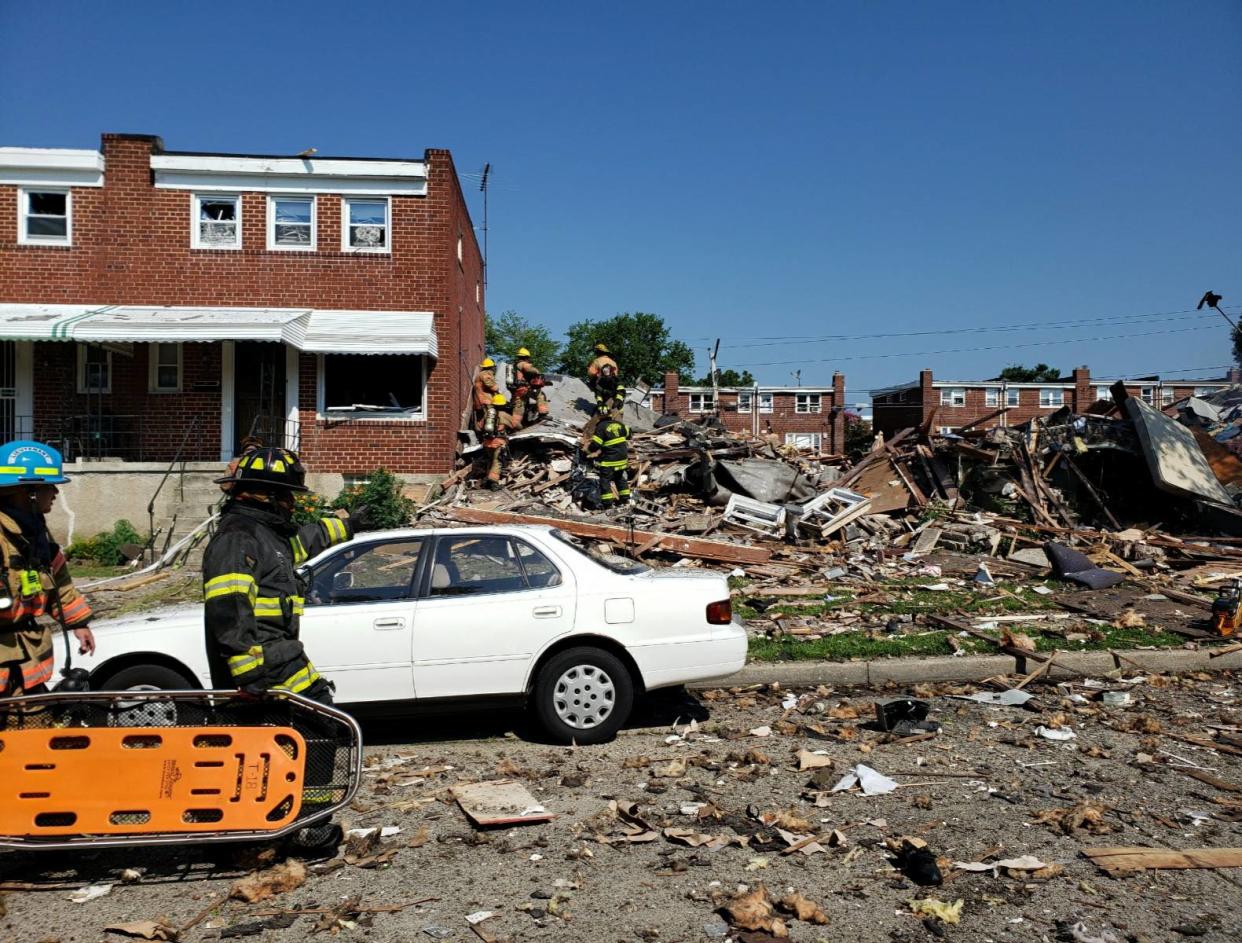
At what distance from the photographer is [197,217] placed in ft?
60.3

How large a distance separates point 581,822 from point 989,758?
2.87 m

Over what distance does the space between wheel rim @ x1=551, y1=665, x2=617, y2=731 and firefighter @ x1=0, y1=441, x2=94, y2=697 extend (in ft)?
9.45

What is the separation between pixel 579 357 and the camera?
73.2 meters

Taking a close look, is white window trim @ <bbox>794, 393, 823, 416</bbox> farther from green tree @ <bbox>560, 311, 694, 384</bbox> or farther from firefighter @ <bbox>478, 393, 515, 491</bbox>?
firefighter @ <bbox>478, 393, 515, 491</bbox>

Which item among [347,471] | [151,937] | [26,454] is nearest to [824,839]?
[151,937]

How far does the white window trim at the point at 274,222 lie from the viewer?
18375 millimetres

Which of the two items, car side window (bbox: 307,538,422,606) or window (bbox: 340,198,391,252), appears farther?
window (bbox: 340,198,391,252)

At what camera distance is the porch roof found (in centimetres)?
1608

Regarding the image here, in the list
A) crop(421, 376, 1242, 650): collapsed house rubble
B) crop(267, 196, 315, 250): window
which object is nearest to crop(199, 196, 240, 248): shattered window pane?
crop(267, 196, 315, 250): window

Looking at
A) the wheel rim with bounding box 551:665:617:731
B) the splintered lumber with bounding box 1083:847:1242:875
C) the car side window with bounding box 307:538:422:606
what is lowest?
the splintered lumber with bounding box 1083:847:1242:875

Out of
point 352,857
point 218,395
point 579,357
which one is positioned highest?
point 579,357

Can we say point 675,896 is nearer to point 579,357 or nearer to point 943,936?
point 943,936

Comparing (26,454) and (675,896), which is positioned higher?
(26,454)

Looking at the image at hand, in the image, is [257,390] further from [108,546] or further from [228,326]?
[108,546]
